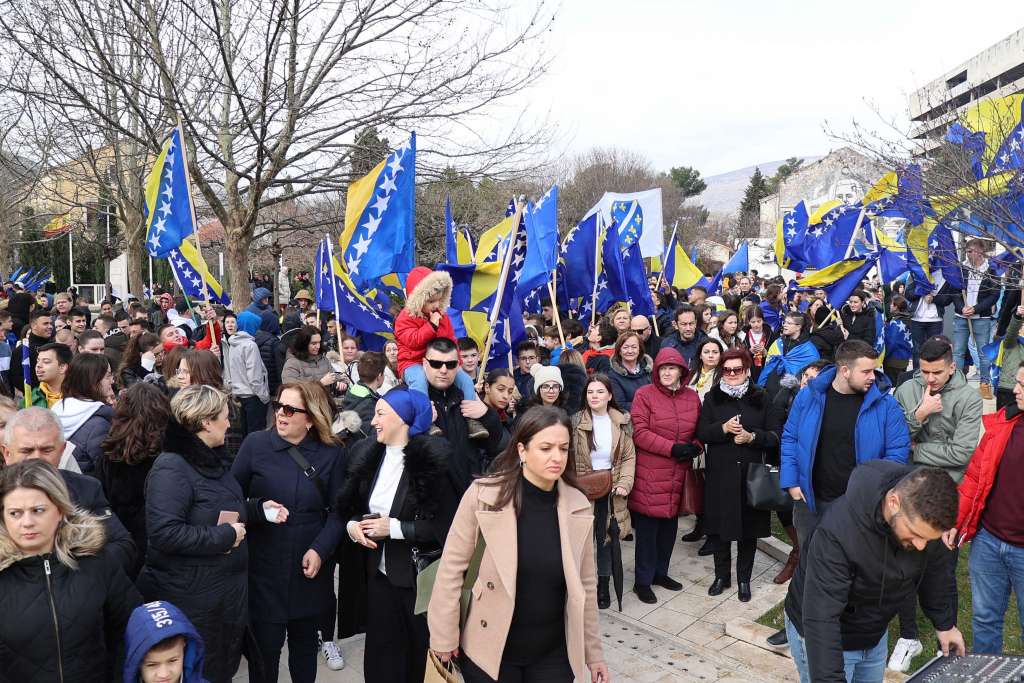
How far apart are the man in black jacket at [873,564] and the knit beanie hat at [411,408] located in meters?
1.94

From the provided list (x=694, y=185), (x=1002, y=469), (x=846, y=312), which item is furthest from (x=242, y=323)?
(x=694, y=185)

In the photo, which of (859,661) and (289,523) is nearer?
(859,661)

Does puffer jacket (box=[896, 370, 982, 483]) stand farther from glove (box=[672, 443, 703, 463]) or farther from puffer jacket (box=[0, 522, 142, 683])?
puffer jacket (box=[0, 522, 142, 683])

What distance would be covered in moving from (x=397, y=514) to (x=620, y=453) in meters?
2.45

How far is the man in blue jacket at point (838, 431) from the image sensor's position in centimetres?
492

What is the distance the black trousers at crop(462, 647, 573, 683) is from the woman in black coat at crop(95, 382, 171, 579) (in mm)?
1962

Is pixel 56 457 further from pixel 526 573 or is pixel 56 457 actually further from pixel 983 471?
pixel 983 471

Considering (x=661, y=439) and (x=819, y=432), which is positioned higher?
(x=819, y=432)

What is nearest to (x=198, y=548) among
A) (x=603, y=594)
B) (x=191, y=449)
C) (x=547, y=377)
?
(x=191, y=449)

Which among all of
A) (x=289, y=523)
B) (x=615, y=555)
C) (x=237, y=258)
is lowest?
(x=615, y=555)

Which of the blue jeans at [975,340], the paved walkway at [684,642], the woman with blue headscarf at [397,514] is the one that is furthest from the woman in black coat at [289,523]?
the blue jeans at [975,340]

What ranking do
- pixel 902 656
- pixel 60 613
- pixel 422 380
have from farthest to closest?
pixel 422 380, pixel 902 656, pixel 60 613

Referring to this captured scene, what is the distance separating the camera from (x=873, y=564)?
10.1ft

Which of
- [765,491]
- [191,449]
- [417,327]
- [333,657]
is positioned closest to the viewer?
[191,449]
